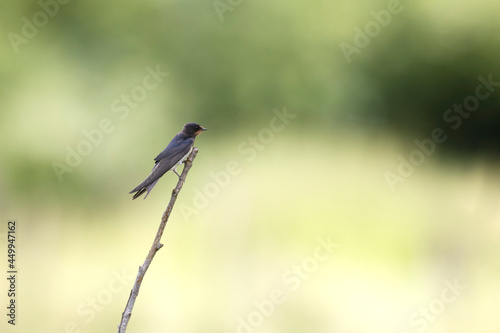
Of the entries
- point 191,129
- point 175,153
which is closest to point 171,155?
point 175,153

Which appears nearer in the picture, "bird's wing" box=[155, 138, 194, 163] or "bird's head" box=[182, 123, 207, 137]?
"bird's wing" box=[155, 138, 194, 163]

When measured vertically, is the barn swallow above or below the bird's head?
below

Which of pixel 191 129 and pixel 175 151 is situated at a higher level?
pixel 191 129

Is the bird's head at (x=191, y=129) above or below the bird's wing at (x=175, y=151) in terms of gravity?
above

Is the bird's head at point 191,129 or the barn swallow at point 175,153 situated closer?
the barn swallow at point 175,153

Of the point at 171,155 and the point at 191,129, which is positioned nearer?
the point at 171,155

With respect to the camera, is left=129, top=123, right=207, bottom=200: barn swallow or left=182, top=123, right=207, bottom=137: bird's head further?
left=182, top=123, right=207, bottom=137: bird's head

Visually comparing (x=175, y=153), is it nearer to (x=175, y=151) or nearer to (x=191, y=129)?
(x=175, y=151)

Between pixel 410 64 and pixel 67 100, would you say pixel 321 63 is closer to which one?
pixel 410 64

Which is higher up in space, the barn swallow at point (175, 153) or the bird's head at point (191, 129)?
the bird's head at point (191, 129)

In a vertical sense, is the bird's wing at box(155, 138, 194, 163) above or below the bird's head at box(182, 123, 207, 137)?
below

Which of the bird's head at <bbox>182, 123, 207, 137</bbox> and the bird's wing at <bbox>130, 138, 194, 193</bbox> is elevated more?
the bird's head at <bbox>182, 123, 207, 137</bbox>

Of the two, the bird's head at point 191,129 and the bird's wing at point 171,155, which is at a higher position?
the bird's head at point 191,129

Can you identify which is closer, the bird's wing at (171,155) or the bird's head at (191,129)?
the bird's wing at (171,155)
